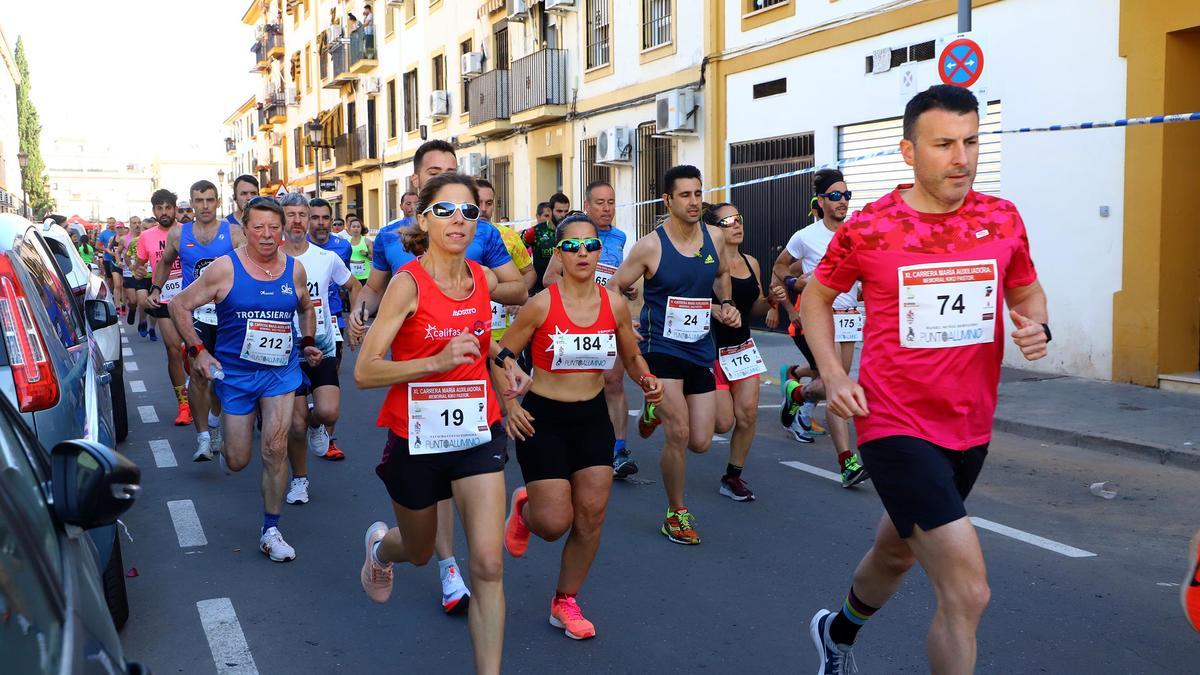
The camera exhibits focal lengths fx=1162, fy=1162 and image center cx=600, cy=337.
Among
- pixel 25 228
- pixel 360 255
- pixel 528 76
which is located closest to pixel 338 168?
pixel 528 76

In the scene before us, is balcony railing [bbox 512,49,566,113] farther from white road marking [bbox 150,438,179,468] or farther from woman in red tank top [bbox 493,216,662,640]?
woman in red tank top [bbox 493,216,662,640]

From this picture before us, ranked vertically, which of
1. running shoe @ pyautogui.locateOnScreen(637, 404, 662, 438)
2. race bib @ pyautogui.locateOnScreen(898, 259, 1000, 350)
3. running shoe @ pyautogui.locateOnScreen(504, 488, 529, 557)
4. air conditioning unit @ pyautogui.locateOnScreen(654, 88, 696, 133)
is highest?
air conditioning unit @ pyautogui.locateOnScreen(654, 88, 696, 133)

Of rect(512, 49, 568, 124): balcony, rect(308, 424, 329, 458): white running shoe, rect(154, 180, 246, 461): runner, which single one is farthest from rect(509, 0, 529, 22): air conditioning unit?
rect(308, 424, 329, 458): white running shoe

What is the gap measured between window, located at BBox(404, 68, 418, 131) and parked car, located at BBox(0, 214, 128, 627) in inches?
1160

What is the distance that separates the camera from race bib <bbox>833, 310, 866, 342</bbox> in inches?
311

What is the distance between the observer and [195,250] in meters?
9.12

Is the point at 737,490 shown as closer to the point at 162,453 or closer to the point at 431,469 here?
the point at 431,469

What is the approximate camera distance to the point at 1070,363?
1191 cm

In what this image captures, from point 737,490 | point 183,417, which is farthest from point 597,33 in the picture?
point 737,490

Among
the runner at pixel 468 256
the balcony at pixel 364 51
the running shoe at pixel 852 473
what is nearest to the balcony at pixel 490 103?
the balcony at pixel 364 51

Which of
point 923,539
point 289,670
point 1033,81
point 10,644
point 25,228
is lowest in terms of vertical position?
point 289,670

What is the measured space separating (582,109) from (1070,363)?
44.0 feet

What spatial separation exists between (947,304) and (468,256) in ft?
10.5

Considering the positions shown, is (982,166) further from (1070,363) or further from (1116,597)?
(1116,597)
